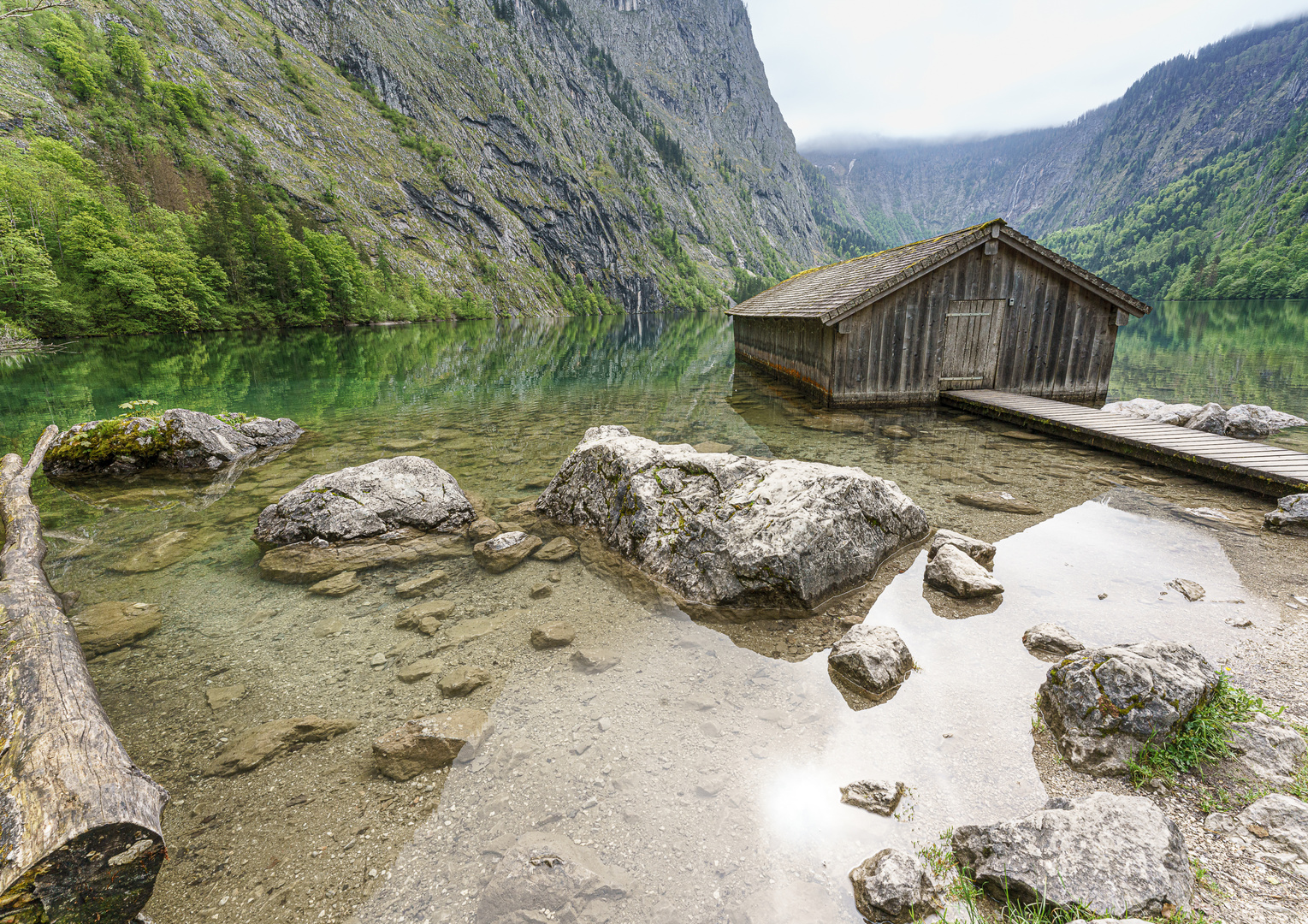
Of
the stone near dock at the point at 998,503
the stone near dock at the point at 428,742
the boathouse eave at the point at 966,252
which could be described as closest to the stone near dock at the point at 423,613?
the stone near dock at the point at 428,742

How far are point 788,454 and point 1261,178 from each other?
205320 mm

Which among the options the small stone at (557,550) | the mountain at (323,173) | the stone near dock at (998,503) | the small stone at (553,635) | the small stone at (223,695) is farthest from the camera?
the mountain at (323,173)

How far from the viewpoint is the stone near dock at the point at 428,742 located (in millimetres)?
3752

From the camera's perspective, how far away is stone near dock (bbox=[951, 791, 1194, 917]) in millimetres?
2396

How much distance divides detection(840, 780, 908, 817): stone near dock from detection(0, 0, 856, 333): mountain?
19518 millimetres

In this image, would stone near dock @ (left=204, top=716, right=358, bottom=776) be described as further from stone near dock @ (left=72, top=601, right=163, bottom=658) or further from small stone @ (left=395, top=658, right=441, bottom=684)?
stone near dock @ (left=72, top=601, right=163, bottom=658)

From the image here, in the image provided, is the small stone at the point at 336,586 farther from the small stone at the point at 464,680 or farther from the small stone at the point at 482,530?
the small stone at the point at 464,680

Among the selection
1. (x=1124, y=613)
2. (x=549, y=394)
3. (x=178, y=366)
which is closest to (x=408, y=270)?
(x=178, y=366)

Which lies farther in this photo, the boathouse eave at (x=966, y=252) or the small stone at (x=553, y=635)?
the boathouse eave at (x=966, y=252)

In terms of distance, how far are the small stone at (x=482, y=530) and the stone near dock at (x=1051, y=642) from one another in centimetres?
654

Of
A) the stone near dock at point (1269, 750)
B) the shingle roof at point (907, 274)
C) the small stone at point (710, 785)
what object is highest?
the shingle roof at point (907, 274)

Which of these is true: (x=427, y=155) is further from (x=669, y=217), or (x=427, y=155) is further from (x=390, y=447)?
(x=390, y=447)

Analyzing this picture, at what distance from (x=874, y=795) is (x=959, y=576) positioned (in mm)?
3194

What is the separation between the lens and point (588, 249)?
116 metres
